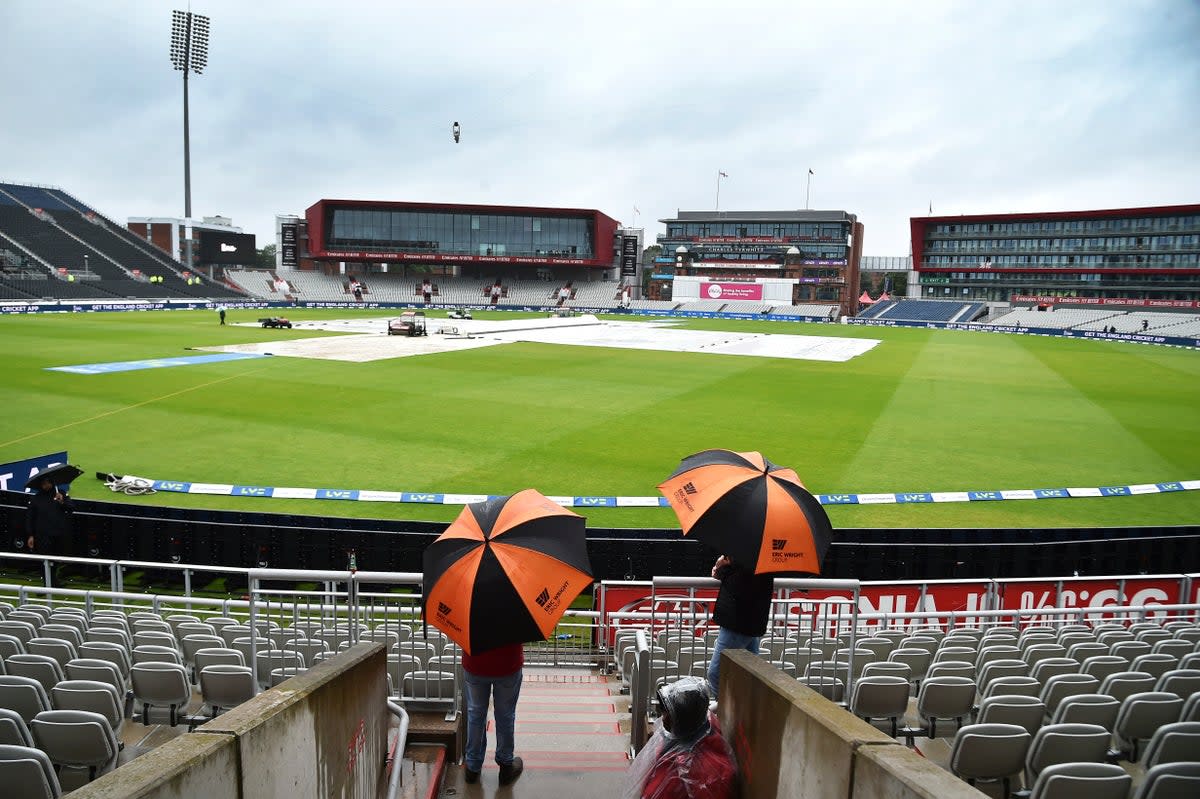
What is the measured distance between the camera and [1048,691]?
615 centimetres

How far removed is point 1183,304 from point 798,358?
75534mm

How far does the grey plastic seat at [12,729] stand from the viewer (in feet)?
14.9

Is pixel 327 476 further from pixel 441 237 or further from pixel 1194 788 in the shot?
pixel 441 237

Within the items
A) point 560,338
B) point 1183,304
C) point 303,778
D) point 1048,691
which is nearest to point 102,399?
point 303,778

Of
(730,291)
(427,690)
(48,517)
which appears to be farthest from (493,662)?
(730,291)

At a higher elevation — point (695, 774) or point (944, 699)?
point (695, 774)

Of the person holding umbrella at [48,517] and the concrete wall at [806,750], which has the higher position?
the concrete wall at [806,750]

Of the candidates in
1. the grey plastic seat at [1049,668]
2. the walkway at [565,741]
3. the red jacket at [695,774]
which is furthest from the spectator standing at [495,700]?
the grey plastic seat at [1049,668]

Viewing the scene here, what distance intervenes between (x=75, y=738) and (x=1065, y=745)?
21.0ft

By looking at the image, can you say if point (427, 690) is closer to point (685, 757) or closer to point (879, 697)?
point (685, 757)

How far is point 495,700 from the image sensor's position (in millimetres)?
5688

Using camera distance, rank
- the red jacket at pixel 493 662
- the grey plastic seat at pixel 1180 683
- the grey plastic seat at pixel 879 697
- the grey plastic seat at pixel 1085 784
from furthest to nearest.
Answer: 1. the grey plastic seat at pixel 879 697
2. the grey plastic seat at pixel 1180 683
3. the red jacket at pixel 493 662
4. the grey plastic seat at pixel 1085 784

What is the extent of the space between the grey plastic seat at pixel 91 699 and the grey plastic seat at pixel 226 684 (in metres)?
0.66

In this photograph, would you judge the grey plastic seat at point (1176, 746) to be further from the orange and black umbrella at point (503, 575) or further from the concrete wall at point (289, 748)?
the concrete wall at point (289, 748)
